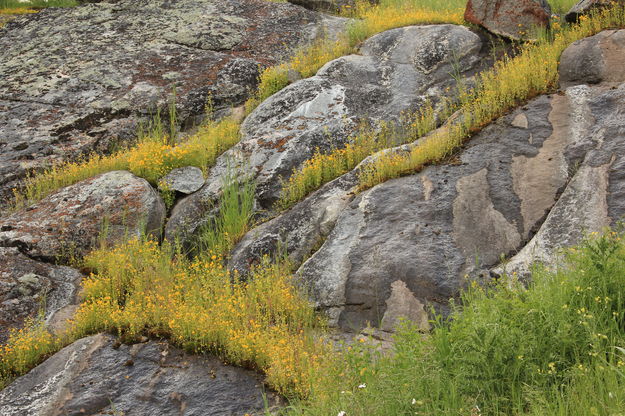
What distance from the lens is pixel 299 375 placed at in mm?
5660

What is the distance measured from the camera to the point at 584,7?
9750 millimetres

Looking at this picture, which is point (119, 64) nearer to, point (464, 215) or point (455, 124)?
point (455, 124)

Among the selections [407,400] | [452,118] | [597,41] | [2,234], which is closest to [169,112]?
[2,234]

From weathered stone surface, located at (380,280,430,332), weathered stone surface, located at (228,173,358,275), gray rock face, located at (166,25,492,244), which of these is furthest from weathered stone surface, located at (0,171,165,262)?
weathered stone surface, located at (380,280,430,332)

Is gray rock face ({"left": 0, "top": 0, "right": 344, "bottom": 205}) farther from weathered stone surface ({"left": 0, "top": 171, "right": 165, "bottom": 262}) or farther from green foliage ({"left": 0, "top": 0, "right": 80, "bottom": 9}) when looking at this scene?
green foliage ({"left": 0, "top": 0, "right": 80, "bottom": 9})

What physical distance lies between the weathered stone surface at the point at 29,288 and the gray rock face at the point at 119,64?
2.15m

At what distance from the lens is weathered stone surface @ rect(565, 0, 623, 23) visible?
944cm

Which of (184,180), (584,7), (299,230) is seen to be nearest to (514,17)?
(584,7)

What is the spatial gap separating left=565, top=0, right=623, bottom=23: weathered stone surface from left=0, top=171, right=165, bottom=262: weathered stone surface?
742 centimetres

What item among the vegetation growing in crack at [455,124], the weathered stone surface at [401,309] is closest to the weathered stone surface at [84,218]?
the vegetation growing in crack at [455,124]

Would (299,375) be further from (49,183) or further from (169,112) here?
(169,112)

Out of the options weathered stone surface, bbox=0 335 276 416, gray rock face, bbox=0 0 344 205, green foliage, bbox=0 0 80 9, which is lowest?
weathered stone surface, bbox=0 335 276 416

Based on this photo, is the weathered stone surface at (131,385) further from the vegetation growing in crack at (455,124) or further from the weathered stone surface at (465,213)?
the vegetation growing in crack at (455,124)

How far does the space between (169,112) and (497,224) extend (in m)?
6.34
